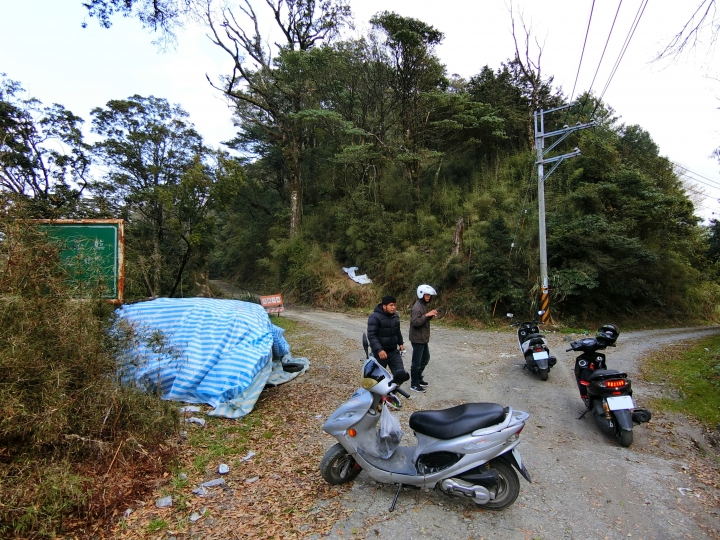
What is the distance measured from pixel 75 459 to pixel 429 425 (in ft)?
9.74

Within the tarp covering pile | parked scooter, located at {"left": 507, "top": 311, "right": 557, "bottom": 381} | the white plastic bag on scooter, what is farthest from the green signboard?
parked scooter, located at {"left": 507, "top": 311, "right": 557, "bottom": 381}

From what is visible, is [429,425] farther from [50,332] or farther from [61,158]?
[61,158]

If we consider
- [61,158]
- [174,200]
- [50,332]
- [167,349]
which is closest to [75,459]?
[50,332]

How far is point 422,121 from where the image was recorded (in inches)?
843

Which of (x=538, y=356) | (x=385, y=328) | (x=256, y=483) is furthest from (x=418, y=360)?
(x=256, y=483)

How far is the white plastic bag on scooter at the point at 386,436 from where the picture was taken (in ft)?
→ 11.0

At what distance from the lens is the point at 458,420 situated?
121 inches

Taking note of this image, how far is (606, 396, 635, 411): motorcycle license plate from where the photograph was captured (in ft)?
14.0

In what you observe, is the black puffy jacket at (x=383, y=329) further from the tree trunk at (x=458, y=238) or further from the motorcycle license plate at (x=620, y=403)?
the tree trunk at (x=458, y=238)

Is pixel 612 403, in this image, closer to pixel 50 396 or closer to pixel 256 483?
pixel 256 483

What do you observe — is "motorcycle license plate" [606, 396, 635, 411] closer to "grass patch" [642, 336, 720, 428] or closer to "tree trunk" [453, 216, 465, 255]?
"grass patch" [642, 336, 720, 428]

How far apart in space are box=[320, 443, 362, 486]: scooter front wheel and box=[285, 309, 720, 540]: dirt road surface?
0.13m

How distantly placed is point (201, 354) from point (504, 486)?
421cm

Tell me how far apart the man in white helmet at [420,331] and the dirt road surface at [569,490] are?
306mm
